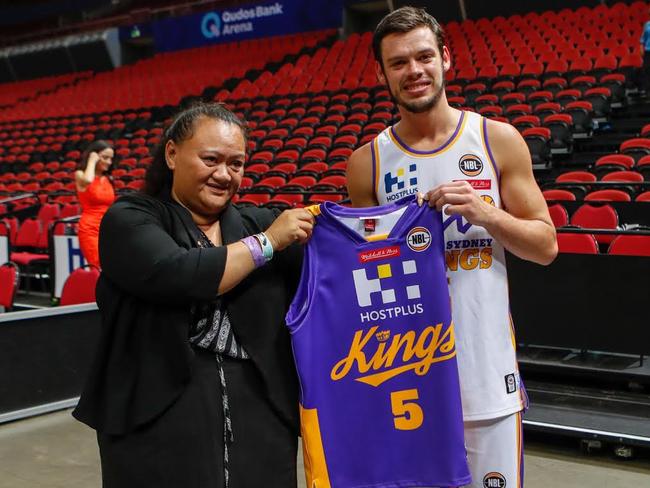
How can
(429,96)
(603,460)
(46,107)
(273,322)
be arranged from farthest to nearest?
1. (46,107)
2. (603,460)
3. (429,96)
4. (273,322)

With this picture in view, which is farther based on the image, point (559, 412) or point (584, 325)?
point (584, 325)

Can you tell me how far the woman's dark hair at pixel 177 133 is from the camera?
169 cm

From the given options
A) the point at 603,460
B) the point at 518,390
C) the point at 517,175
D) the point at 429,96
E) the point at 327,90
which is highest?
the point at 327,90

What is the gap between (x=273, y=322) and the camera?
174 centimetres

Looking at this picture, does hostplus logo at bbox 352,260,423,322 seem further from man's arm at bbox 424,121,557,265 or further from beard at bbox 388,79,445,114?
beard at bbox 388,79,445,114

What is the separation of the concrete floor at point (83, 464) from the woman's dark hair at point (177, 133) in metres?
2.42

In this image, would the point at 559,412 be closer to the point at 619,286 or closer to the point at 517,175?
the point at 619,286

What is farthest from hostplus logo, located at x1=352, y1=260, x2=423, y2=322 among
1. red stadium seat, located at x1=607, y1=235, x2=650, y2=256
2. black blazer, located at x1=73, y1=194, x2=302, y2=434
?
red stadium seat, located at x1=607, y1=235, x2=650, y2=256

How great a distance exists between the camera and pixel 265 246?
164 cm

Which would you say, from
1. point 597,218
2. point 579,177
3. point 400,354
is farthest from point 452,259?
point 579,177

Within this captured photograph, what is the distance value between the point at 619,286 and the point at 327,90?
39.5 ft

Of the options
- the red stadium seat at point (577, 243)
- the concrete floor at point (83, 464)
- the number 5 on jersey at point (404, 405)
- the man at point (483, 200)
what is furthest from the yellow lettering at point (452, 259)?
the red stadium seat at point (577, 243)

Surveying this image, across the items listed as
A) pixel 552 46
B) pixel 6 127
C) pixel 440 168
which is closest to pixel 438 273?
pixel 440 168

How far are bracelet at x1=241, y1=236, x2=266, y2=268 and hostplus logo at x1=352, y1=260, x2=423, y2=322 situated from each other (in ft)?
1.28
